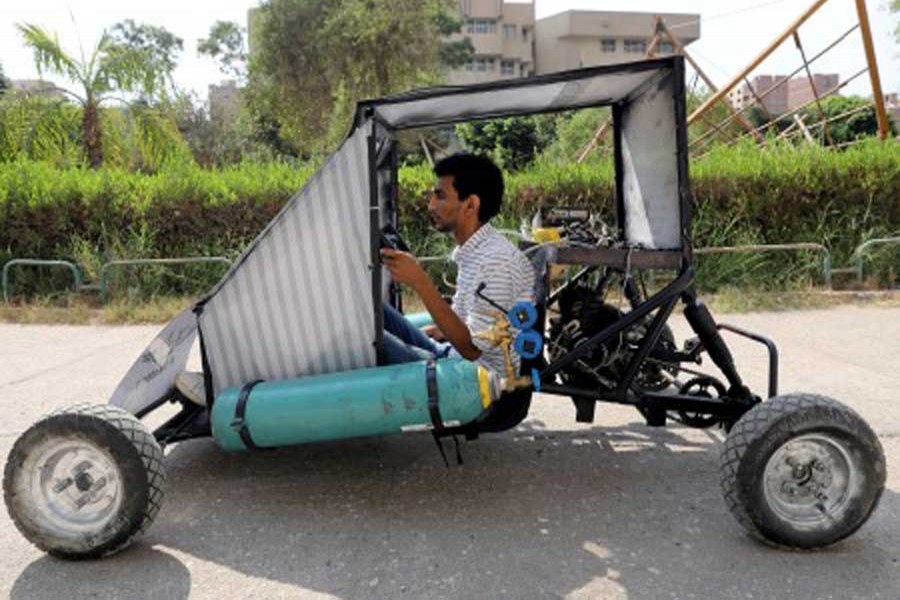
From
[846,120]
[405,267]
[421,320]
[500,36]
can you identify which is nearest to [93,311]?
[421,320]

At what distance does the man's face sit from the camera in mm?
3523

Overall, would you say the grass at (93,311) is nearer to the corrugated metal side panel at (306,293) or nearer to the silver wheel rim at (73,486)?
the corrugated metal side panel at (306,293)

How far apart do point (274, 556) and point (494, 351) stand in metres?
1.22

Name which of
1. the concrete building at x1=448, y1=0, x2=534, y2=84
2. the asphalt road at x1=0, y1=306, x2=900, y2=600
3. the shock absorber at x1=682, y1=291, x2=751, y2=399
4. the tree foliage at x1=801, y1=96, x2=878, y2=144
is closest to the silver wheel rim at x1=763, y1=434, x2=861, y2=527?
the asphalt road at x1=0, y1=306, x2=900, y2=600

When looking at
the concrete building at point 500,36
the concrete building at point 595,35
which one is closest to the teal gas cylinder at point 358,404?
the concrete building at point 500,36

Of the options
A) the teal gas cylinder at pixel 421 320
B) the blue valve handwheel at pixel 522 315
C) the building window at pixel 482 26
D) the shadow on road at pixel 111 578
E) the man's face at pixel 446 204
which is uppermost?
the building window at pixel 482 26

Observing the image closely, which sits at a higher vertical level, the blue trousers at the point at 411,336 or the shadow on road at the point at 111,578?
the blue trousers at the point at 411,336

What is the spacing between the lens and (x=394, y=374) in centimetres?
309

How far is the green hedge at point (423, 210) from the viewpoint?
9898mm

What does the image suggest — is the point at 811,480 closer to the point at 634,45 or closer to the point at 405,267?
the point at 405,267

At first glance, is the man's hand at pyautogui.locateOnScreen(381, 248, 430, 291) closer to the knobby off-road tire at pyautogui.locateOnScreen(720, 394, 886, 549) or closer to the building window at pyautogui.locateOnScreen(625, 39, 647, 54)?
the knobby off-road tire at pyautogui.locateOnScreen(720, 394, 886, 549)

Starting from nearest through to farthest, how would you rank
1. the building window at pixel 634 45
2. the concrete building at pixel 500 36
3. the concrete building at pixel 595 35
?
1. the concrete building at pixel 595 35
2. the concrete building at pixel 500 36
3. the building window at pixel 634 45

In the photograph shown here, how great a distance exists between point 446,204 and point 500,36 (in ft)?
216

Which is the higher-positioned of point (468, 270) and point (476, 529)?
point (468, 270)
